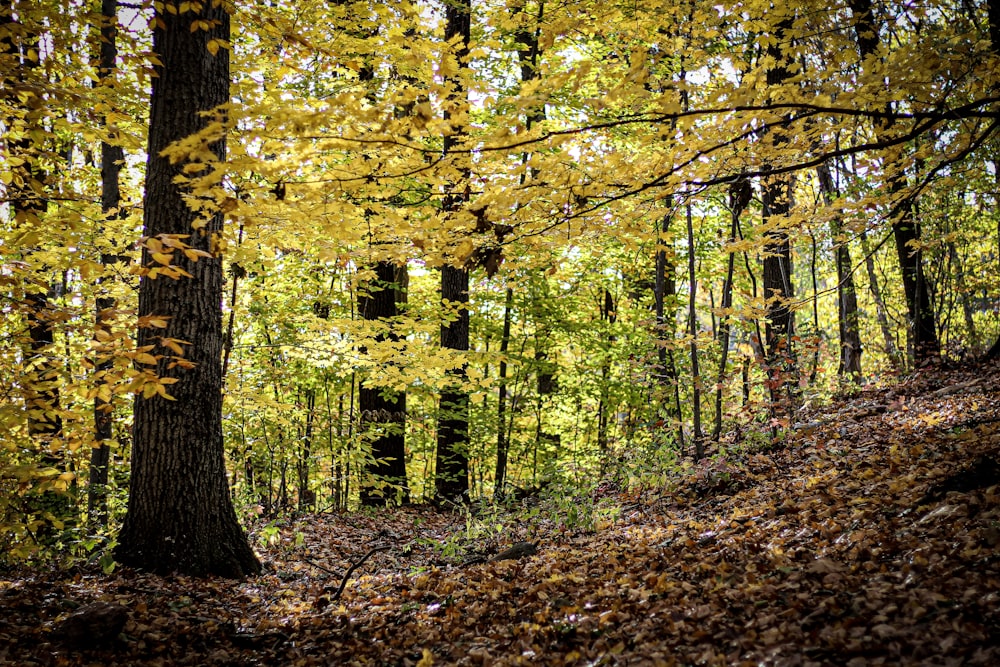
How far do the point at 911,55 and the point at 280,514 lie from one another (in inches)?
341

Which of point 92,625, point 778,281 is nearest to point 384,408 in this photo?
point 778,281

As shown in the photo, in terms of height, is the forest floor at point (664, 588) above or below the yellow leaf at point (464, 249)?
below

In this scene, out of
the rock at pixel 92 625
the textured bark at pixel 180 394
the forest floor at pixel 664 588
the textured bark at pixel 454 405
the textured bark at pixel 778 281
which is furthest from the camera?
the textured bark at pixel 454 405

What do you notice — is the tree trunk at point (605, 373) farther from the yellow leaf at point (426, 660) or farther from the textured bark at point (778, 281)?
the yellow leaf at point (426, 660)

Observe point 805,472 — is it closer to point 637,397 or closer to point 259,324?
point 637,397

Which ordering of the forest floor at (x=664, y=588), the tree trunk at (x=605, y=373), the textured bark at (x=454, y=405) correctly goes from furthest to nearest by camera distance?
1. the tree trunk at (x=605, y=373)
2. the textured bark at (x=454, y=405)
3. the forest floor at (x=664, y=588)

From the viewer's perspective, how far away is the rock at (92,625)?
382 centimetres

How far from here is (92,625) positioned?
3867 millimetres

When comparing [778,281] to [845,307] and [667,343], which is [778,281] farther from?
[845,307]

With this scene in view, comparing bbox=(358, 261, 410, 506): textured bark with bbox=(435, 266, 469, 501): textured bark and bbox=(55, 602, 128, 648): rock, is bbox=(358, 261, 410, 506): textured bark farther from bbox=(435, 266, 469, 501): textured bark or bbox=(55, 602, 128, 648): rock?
bbox=(55, 602, 128, 648): rock

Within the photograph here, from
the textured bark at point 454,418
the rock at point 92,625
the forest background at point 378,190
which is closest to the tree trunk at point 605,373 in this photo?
the forest background at point 378,190

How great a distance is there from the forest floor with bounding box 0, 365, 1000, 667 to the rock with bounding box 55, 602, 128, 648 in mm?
21

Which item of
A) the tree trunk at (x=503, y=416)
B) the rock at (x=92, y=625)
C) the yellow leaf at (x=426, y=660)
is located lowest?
the yellow leaf at (x=426, y=660)

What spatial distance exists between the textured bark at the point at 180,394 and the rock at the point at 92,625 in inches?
45.0
